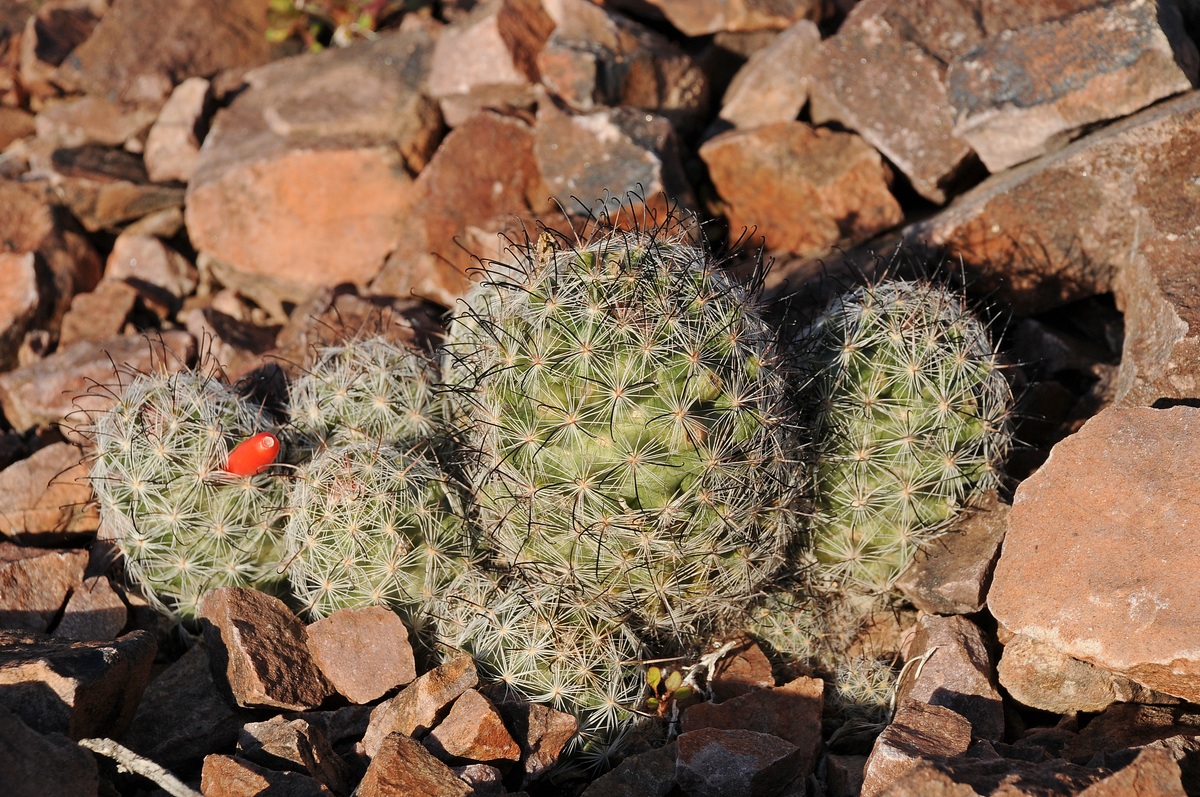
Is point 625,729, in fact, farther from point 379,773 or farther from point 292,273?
point 292,273

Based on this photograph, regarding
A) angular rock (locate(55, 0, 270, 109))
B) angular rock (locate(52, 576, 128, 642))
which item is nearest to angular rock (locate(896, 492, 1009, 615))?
angular rock (locate(52, 576, 128, 642))

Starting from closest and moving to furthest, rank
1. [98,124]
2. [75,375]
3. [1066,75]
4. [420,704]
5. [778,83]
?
[420,704]
[1066,75]
[75,375]
[778,83]
[98,124]

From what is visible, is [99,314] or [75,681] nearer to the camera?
[75,681]

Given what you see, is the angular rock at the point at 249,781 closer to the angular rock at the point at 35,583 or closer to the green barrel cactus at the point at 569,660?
the green barrel cactus at the point at 569,660

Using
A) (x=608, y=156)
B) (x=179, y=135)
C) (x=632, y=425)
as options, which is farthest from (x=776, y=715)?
(x=179, y=135)

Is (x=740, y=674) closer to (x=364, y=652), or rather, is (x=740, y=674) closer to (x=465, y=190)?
(x=364, y=652)

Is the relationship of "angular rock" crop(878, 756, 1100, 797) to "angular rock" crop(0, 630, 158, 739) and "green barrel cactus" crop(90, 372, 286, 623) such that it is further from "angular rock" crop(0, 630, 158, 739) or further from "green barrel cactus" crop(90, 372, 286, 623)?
"green barrel cactus" crop(90, 372, 286, 623)

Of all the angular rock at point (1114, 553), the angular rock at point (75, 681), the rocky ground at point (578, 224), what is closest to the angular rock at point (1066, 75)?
the rocky ground at point (578, 224)
